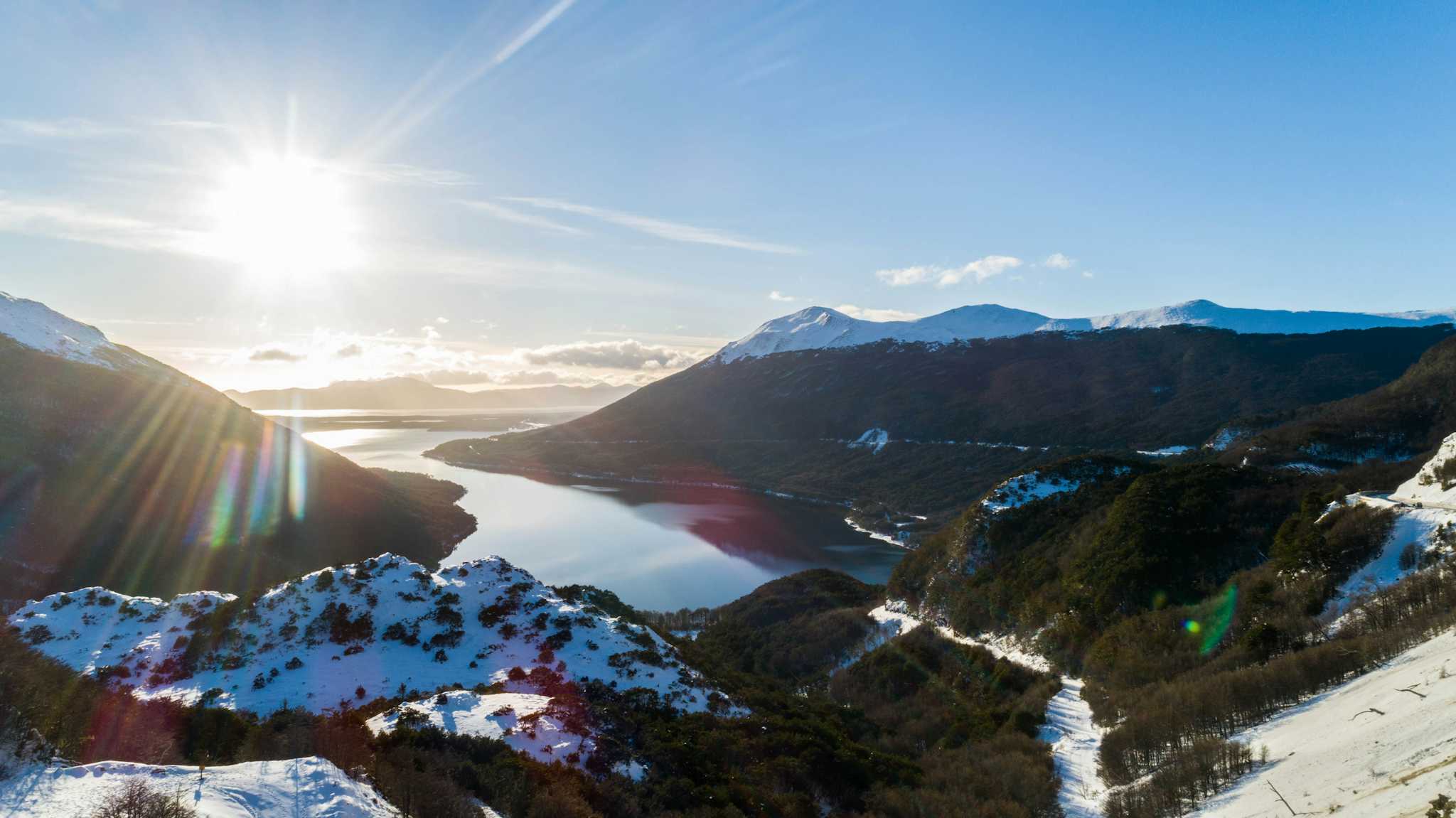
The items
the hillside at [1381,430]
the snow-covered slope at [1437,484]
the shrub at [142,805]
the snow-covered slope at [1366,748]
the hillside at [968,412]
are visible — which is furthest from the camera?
the hillside at [968,412]

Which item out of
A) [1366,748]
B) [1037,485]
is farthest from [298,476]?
[1366,748]

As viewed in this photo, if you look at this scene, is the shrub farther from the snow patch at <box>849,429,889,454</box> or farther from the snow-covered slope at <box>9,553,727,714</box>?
the snow patch at <box>849,429,889,454</box>

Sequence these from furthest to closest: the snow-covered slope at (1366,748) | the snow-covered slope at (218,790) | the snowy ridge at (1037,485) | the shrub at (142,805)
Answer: the snowy ridge at (1037,485) < the snow-covered slope at (218,790) < the snow-covered slope at (1366,748) < the shrub at (142,805)

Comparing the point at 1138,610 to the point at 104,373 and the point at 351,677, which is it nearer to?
the point at 351,677

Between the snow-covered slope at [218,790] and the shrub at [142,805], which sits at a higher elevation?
the shrub at [142,805]

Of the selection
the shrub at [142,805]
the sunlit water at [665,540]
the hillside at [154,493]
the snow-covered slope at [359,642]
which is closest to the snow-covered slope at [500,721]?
the snow-covered slope at [359,642]

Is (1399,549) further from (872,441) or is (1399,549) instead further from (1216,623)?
(872,441)

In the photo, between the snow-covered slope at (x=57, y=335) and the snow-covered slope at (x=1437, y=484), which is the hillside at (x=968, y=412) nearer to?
the snow-covered slope at (x=1437, y=484)
